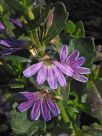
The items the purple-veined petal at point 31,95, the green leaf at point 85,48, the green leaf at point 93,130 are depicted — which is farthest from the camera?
the green leaf at point 93,130

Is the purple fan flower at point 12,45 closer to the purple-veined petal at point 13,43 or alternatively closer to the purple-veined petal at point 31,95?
the purple-veined petal at point 13,43

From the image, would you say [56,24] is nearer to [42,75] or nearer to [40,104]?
[42,75]

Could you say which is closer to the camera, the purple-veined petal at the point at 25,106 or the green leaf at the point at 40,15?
the green leaf at the point at 40,15

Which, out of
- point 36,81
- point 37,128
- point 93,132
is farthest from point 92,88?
point 36,81

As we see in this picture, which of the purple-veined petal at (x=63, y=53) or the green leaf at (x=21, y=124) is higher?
the purple-veined petal at (x=63, y=53)

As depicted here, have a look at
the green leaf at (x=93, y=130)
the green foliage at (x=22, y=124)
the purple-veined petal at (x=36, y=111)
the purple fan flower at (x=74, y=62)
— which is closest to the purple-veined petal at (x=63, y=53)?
the purple fan flower at (x=74, y=62)
